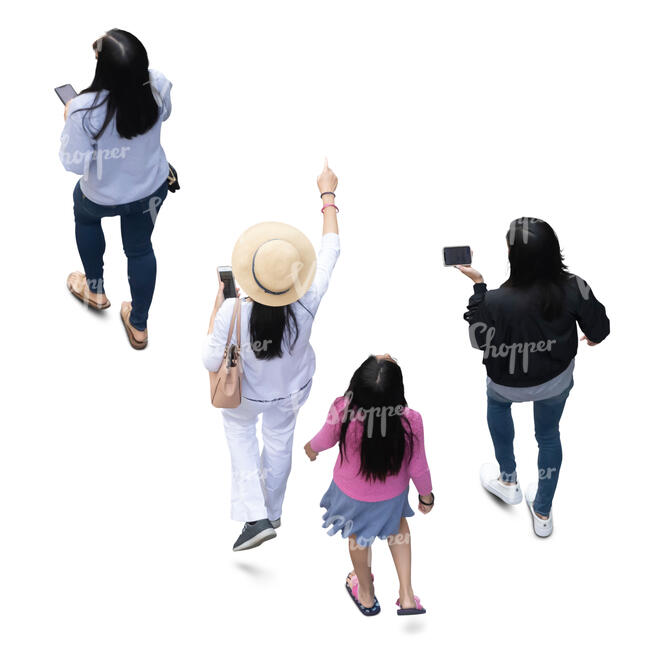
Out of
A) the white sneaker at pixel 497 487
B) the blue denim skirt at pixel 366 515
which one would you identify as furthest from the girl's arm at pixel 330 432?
the white sneaker at pixel 497 487

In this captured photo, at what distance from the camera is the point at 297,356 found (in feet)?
20.0

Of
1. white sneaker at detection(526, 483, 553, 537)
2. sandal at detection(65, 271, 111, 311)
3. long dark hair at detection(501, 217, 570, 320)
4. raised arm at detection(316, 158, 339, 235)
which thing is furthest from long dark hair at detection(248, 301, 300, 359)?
sandal at detection(65, 271, 111, 311)

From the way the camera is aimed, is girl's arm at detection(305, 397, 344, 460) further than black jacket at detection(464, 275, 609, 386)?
No

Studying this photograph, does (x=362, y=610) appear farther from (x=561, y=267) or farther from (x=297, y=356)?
(x=561, y=267)

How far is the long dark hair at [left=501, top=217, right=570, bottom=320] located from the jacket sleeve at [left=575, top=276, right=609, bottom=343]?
0.10 meters

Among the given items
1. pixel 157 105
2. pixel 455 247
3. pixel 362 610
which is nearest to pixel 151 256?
pixel 157 105

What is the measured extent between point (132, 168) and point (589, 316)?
2.54 meters

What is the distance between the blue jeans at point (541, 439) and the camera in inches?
251

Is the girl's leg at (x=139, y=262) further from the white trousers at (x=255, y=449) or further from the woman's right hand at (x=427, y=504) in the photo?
the woman's right hand at (x=427, y=504)

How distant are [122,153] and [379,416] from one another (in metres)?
2.08

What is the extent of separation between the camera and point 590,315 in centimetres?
602

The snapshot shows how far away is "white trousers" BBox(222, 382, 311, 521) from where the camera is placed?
6.35 m

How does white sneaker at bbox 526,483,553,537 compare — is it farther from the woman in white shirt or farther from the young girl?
the woman in white shirt

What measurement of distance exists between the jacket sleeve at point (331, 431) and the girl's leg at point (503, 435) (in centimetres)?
108
